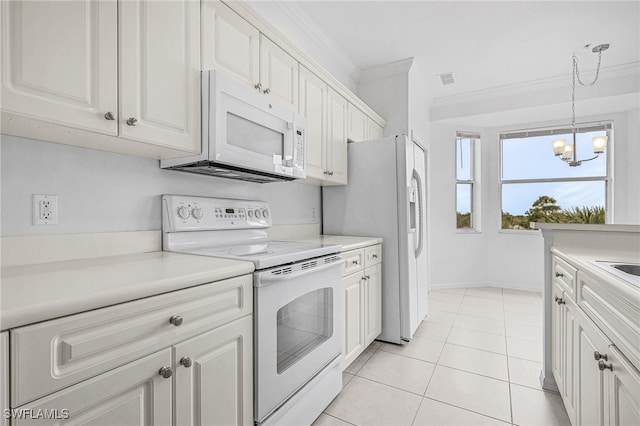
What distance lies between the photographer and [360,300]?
2.24m

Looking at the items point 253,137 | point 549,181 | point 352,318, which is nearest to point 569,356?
point 352,318

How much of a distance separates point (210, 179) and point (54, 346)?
50.0 inches

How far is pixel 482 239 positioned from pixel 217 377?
4.70 meters

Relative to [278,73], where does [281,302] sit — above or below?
below

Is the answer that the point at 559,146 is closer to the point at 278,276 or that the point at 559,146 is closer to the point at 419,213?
the point at 419,213

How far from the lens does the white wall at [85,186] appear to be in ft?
3.64

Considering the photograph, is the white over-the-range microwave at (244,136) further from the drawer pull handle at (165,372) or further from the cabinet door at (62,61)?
the drawer pull handle at (165,372)

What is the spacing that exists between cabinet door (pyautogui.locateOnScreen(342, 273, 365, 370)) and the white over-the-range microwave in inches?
31.3

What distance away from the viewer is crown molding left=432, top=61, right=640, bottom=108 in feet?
11.6

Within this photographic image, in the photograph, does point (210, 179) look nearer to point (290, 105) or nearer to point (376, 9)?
point (290, 105)

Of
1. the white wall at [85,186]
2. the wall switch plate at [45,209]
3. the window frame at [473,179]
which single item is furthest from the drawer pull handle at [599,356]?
the window frame at [473,179]

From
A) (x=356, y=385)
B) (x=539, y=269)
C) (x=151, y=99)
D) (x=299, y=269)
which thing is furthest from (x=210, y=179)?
(x=539, y=269)

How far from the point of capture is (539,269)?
4480mm

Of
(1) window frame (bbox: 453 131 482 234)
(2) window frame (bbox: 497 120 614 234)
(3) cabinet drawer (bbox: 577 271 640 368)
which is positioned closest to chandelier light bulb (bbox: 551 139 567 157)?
(2) window frame (bbox: 497 120 614 234)
